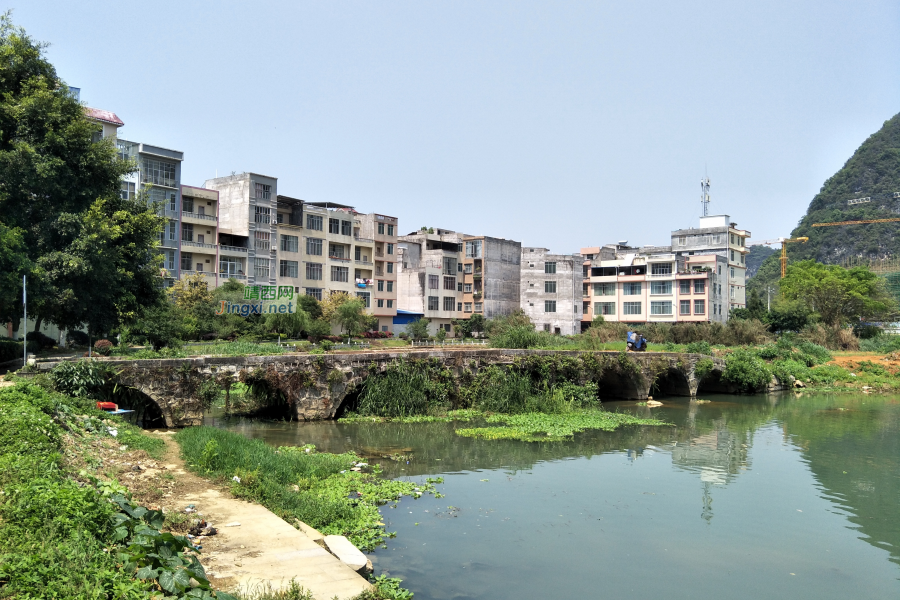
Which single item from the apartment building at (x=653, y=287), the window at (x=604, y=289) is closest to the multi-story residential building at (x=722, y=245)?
the apartment building at (x=653, y=287)

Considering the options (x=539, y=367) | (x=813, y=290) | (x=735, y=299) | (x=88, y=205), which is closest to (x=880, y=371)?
(x=813, y=290)

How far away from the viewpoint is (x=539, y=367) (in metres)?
27.6

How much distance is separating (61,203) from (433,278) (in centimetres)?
5121

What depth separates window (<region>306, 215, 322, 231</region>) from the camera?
61000 millimetres

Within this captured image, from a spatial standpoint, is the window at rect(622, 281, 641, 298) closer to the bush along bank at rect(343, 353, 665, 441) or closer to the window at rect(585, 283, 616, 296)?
the window at rect(585, 283, 616, 296)

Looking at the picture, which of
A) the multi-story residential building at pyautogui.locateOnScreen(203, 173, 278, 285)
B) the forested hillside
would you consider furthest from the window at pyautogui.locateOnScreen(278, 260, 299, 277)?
the forested hillside

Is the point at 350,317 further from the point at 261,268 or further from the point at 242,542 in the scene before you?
the point at 242,542

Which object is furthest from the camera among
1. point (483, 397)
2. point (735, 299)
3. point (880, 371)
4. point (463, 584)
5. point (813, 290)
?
point (735, 299)

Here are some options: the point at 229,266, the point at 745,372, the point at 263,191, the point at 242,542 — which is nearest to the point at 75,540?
the point at 242,542

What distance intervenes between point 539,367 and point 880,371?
27222 mm

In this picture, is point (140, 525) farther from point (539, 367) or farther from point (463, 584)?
point (539, 367)

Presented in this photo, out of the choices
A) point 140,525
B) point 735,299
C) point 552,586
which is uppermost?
point 735,299

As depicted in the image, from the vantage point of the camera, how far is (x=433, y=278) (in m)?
72.6

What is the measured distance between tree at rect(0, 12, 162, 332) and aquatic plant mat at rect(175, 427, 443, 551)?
8586 mm
